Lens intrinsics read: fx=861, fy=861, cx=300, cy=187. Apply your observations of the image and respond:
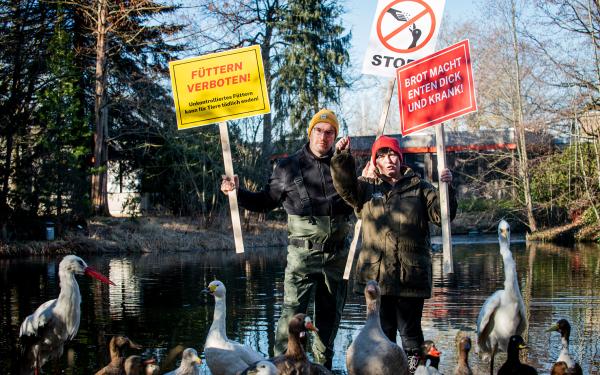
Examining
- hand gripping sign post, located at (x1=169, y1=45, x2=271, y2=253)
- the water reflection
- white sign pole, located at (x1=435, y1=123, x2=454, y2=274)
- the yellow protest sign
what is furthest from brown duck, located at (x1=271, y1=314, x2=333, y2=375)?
the water reflection

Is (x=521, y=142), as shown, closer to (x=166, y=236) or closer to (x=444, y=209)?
(x=166, y=236)

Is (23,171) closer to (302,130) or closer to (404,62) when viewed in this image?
(302,130)

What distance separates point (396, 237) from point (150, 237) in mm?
24807

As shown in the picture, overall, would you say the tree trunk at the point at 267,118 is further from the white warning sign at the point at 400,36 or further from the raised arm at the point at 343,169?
the raised arm at the point at 343,169

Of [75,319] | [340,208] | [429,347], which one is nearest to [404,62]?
[340,208]

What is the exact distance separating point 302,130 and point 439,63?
3182 cm

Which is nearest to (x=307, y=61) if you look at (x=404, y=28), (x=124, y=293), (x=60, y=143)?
(x=60, y=143)

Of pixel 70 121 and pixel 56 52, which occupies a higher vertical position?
pixel 56 52

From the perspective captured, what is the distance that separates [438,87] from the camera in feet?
28.2

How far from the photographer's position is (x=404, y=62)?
883 centimetres

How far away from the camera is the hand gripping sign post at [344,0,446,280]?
28.8 feet

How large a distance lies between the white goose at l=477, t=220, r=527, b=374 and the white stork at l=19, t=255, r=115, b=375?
406 cm

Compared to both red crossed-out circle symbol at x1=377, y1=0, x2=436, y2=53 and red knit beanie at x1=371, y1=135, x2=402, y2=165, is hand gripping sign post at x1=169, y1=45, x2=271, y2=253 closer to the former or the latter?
red crossed-out circle symbol at x1=377, y1=0, x2=436, y2=53

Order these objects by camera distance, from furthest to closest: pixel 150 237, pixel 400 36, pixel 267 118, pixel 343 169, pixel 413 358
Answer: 1. pixel 267 118
2. pixel 150 237
3. pixel 400 36
4. pixel 413 358
5. pixel 343 169
